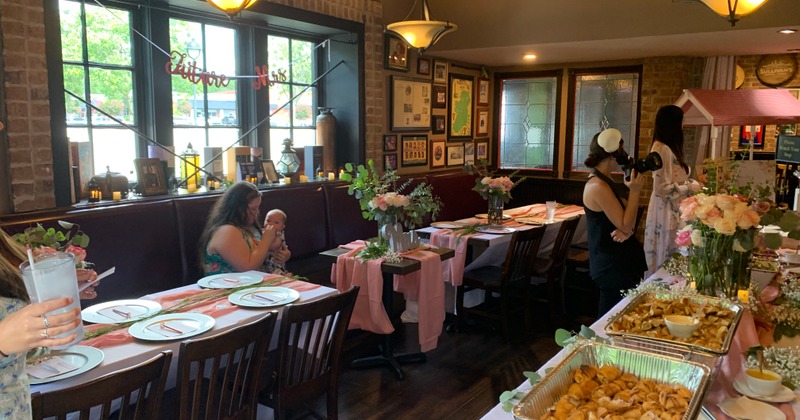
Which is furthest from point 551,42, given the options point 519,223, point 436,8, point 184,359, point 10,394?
point 10,394

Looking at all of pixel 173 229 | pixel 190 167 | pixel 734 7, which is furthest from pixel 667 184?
pixel 190 167

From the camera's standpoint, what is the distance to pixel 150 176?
4348 mm

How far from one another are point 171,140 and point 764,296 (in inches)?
162

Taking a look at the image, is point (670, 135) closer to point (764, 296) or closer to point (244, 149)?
point (764, 296)

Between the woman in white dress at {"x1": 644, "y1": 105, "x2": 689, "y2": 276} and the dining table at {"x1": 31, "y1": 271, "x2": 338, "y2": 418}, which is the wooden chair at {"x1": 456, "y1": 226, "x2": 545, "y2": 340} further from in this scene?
the dining table at {"x1": 31, "y1": 271, "x2": 338, "y2": 418}

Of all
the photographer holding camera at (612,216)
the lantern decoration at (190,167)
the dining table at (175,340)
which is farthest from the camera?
the lantern decoration at (190,167)

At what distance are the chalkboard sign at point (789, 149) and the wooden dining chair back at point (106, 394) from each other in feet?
19.0

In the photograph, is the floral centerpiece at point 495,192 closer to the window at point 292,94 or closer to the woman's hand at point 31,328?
the window at point 292,94

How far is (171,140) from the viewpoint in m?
4.74

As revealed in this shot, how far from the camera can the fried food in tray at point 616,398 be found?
1.44m

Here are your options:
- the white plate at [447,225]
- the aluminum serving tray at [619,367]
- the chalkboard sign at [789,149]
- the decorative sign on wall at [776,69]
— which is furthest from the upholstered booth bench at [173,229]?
the decorative sign on wall at [776,69]

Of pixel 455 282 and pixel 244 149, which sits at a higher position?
pixel 244 149

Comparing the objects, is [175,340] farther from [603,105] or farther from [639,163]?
[603,105]

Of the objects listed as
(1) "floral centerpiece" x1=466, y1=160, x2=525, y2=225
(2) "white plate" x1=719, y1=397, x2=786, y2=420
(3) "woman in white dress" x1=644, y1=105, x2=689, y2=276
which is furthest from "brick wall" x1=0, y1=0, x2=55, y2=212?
(3) "woman in white dress" x1=644, y1=105, x2=689, y2=276
